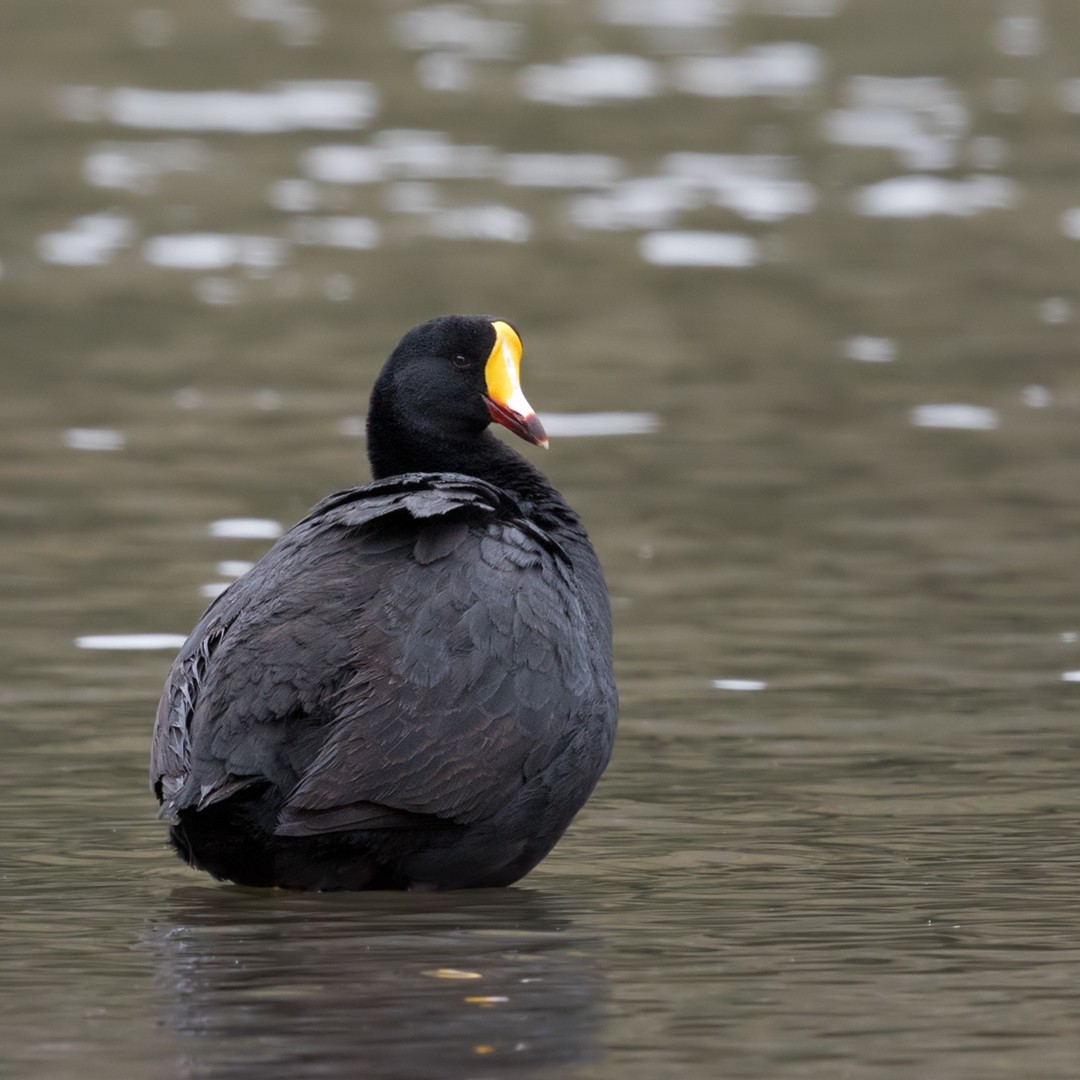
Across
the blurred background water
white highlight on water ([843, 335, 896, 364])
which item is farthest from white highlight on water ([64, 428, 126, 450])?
white highlight on water ([843, 335, 896, 364])

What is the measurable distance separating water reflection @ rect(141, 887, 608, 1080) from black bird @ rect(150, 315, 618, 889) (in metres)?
0.14

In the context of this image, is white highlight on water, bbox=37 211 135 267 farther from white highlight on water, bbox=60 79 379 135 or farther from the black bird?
the black bird

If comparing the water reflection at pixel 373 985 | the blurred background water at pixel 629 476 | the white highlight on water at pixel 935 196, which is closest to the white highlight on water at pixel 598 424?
the blurred background water at pixel 629 476

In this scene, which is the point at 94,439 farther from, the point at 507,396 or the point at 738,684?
the point at 507,396

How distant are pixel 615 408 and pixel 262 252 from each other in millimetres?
4605

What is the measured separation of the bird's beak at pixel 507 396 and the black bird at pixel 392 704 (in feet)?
1.89

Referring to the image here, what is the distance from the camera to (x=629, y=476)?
11.7 metres

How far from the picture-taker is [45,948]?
18.8ft

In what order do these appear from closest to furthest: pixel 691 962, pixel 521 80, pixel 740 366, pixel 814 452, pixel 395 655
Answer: pixel 691 962
pixel 395 655
pixel 814 452
pixel 740 366
pixel 521 80

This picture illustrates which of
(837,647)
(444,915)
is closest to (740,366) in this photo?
(837,647)

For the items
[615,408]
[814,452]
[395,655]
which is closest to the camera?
[395,655]

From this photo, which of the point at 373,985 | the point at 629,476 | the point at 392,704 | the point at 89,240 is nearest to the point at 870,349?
the point at 629,476

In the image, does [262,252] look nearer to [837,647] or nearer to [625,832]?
[837,647]

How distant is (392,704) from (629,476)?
5927 millimetres
